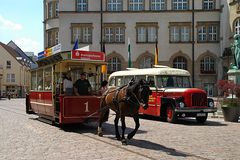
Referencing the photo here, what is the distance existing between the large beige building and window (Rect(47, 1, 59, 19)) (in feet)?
9.61

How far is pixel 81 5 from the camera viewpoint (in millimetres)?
55594

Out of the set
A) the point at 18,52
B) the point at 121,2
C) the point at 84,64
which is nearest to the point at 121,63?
the point at 121,2

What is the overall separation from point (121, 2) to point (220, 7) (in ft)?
40.5

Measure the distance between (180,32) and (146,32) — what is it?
425 cm

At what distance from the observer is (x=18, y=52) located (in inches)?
4321

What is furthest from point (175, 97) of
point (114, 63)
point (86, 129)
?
point (114, 63)

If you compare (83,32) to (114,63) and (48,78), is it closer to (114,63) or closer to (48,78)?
(114,63)

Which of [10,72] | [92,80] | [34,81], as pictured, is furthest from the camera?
[10,72]

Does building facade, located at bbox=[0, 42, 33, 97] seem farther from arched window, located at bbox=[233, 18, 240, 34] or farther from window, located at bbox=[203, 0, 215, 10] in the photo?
arched window, located at bbox=[233, 18, 240, 34]

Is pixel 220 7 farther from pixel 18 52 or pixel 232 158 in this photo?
pixel 18 52

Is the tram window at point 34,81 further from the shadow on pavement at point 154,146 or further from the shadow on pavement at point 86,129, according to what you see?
the shadow on pavement at point 154,146

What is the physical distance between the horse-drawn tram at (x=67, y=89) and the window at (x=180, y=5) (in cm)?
3780

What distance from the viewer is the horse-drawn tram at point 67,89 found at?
51.6ft

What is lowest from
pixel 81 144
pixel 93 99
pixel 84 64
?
pixel 81 144
